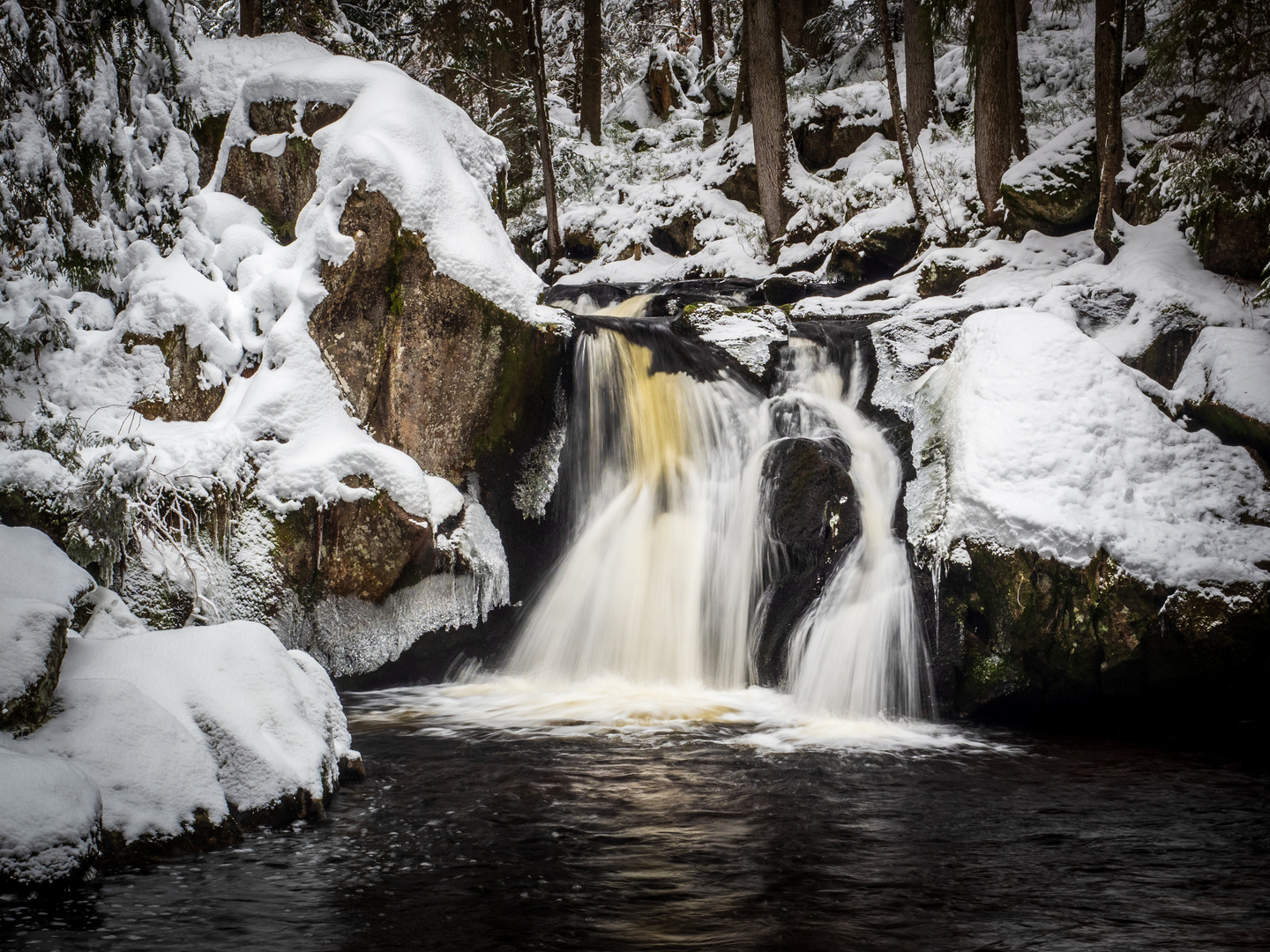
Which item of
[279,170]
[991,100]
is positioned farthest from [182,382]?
[991,100]

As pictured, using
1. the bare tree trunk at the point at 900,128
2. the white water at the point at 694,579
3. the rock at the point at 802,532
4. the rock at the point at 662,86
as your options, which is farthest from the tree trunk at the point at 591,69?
the rock at the point at 802,532

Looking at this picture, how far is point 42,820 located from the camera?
334cm

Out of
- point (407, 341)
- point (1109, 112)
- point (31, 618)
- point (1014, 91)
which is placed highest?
point (1014, 91)

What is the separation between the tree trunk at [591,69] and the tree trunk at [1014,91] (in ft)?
33.2

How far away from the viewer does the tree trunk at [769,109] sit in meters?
14.8

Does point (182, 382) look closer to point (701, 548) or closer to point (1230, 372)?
point (701, 548)

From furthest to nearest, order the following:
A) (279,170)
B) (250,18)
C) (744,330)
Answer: (250,18) → (744,330) → (279,170)

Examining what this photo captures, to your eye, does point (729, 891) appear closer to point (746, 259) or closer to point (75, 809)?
point (75, 809)

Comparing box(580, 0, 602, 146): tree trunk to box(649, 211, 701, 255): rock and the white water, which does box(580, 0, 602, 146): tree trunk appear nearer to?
box(649, 211, 701, 255): rock

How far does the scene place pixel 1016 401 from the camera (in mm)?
7164

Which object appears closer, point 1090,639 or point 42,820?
point 42,820

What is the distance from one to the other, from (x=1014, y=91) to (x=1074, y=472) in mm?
7584

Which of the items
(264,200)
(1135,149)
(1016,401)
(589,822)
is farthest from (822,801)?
(1135,149)

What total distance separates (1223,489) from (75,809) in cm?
737
